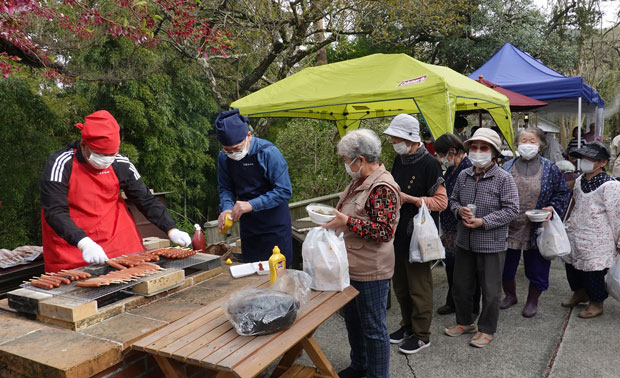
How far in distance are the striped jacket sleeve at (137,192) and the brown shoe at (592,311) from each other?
392 centimetres

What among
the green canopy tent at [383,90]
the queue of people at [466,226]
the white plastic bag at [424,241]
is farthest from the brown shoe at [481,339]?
the green canopy tent at [383,90]

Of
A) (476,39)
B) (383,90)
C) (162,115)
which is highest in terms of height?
(476,39)

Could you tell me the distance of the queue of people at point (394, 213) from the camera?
105 inches

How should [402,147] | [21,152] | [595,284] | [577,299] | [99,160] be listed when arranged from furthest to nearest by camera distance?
1. [21,152]
2. [577,299]
3. [595,284]
4. [402,147]
5. [99,160]

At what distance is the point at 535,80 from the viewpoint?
8180 mm

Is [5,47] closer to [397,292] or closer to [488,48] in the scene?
[397,292]

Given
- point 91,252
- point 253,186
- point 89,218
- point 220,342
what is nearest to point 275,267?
point 220,342

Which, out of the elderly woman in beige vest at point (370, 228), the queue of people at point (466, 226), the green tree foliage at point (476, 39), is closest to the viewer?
the elderly woman in beige vest at point (370, 228)

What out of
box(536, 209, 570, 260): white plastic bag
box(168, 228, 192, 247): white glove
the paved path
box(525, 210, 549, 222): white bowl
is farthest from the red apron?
box(536, 209, 570, 260): white plastic bag

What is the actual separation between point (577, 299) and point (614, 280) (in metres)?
0.69

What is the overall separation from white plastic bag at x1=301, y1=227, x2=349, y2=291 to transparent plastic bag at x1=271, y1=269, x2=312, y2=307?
0.12m

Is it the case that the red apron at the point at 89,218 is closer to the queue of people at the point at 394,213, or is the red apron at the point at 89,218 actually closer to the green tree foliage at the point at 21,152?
the queue of people at the point at 394,213

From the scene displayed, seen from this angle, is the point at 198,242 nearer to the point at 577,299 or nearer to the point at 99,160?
the point at 99,160

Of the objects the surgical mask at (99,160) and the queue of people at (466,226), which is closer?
the queue of people at (466,226)
